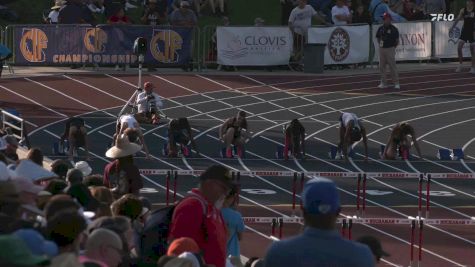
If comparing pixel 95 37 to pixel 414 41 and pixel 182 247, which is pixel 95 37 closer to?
pixel 414 41

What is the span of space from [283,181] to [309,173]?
0.50m

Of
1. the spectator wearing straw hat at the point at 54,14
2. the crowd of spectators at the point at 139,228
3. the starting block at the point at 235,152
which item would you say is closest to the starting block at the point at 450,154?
the starting block at the point at 235,152

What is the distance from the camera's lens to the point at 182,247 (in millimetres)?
8633

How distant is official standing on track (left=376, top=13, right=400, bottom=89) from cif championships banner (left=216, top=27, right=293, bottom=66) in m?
2.36

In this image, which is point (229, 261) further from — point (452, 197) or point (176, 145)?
point (176, 145)

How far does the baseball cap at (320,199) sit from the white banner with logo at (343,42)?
94.4 feet

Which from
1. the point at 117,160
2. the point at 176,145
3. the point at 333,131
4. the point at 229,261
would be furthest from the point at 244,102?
the point at 229,261

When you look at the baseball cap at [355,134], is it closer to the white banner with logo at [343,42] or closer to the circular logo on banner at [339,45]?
the white banner with logo at [343,42]

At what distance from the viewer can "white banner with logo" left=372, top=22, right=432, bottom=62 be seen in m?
37.8

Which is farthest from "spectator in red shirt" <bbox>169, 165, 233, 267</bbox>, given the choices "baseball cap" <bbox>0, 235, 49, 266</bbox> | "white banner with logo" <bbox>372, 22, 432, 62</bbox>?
"white banner with logo" <bbox>372, 22, 432, 62</bbox>

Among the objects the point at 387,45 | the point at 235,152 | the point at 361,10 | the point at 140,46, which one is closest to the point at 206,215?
the point at 235,152

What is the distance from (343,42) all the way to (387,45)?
231 centimetres

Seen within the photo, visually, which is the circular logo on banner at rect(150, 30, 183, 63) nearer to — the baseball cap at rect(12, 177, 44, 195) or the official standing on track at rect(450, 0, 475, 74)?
the official standing on track at rect(450, 0, 475, 74)

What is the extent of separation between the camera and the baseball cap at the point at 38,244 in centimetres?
705
